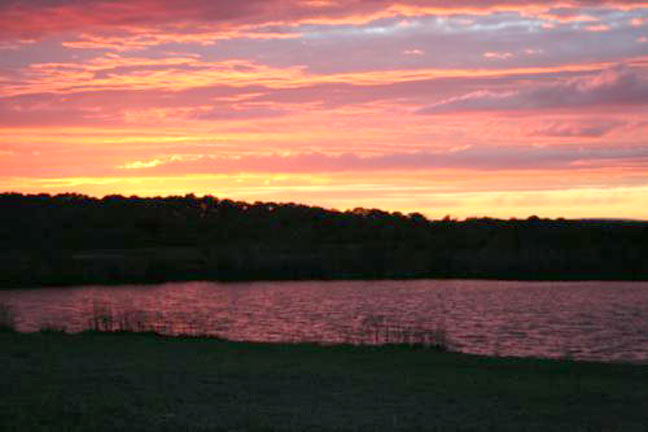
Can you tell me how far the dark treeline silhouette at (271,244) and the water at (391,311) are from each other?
5.02 meters

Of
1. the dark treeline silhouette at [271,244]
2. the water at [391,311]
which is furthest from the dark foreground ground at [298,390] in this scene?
the dark treeline silhouette at [271,244]

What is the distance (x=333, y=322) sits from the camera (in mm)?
36344

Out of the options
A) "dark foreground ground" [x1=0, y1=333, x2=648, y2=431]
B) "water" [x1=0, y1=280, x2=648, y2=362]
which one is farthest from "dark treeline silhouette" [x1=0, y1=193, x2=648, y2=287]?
"dark foreground ground" [x1=0, y1=333, x2=648, y2=431]

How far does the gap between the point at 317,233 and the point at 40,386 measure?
84.3 meters

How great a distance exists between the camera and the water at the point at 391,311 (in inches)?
1198

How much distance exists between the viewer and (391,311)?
41.3 metres

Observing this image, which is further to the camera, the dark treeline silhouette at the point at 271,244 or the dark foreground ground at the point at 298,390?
the dark treeline silhouette at the point at 271,244

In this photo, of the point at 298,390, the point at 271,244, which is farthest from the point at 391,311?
the point at 271,244

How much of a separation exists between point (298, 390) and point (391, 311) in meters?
28.4

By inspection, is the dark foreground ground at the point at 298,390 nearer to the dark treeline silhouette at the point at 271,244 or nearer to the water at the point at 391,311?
the water at the point at 391,311

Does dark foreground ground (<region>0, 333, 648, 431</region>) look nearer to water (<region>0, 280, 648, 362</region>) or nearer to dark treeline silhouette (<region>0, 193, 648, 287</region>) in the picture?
water (<region>0, 280, 648, 362</region>)

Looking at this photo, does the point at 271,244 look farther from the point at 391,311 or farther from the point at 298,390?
the point at 298,390

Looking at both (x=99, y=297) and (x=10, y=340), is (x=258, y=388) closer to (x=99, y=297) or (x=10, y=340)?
(x=10, y=340)

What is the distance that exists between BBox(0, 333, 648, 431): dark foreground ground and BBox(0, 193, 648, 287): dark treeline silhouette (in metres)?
46.6
